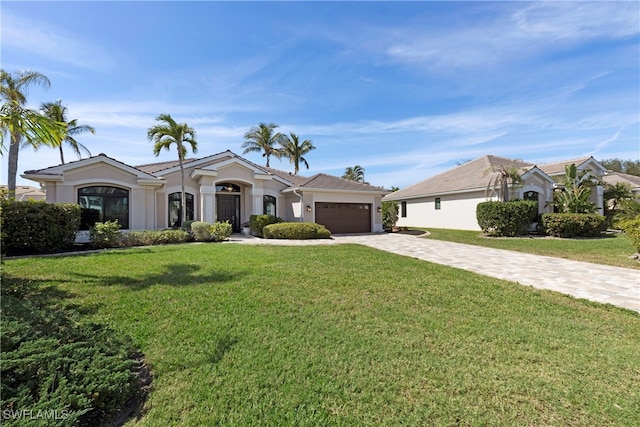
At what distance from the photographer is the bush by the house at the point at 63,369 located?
2.52 m

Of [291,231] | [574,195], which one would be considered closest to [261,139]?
[291,231]

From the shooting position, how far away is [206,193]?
1723cm

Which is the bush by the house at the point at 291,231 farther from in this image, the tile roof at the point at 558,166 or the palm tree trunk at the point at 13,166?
the tile roof at the point at 558,166

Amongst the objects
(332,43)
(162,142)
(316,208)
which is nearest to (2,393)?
(332,43)

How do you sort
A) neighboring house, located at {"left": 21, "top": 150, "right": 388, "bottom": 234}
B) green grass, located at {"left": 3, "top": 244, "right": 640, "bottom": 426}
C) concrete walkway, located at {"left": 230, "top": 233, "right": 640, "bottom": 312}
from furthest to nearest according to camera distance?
1. neighboring house, located at {"left": 21, "top": 150, "right": 388, "bottom": 234}
2. concrete walkway, located at {"left": 230, "top": 233, "right": 640, "bottom": 312}
3. green grass, located at {"left": 3, "top": 244, "right": 640, "bottom": 426}

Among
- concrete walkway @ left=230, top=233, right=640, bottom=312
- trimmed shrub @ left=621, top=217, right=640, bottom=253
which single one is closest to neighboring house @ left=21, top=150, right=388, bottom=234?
concrete walkway @ left=230, top=233, right=640, bottom=312

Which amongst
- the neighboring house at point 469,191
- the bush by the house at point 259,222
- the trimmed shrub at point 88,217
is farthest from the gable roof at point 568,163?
the trimmed shrub at point 88,217

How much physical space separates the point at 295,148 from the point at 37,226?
970 inches

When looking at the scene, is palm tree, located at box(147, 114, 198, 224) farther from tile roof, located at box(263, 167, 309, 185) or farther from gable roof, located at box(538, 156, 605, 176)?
gable roof, located at box(538, 156, 605, 176)

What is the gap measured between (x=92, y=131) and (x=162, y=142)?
586 inches

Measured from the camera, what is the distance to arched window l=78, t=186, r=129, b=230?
14.8 m

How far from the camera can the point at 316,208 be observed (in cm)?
2005

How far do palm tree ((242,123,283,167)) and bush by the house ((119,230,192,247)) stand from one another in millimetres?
18672

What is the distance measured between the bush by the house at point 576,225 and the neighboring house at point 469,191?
10.1 ft
